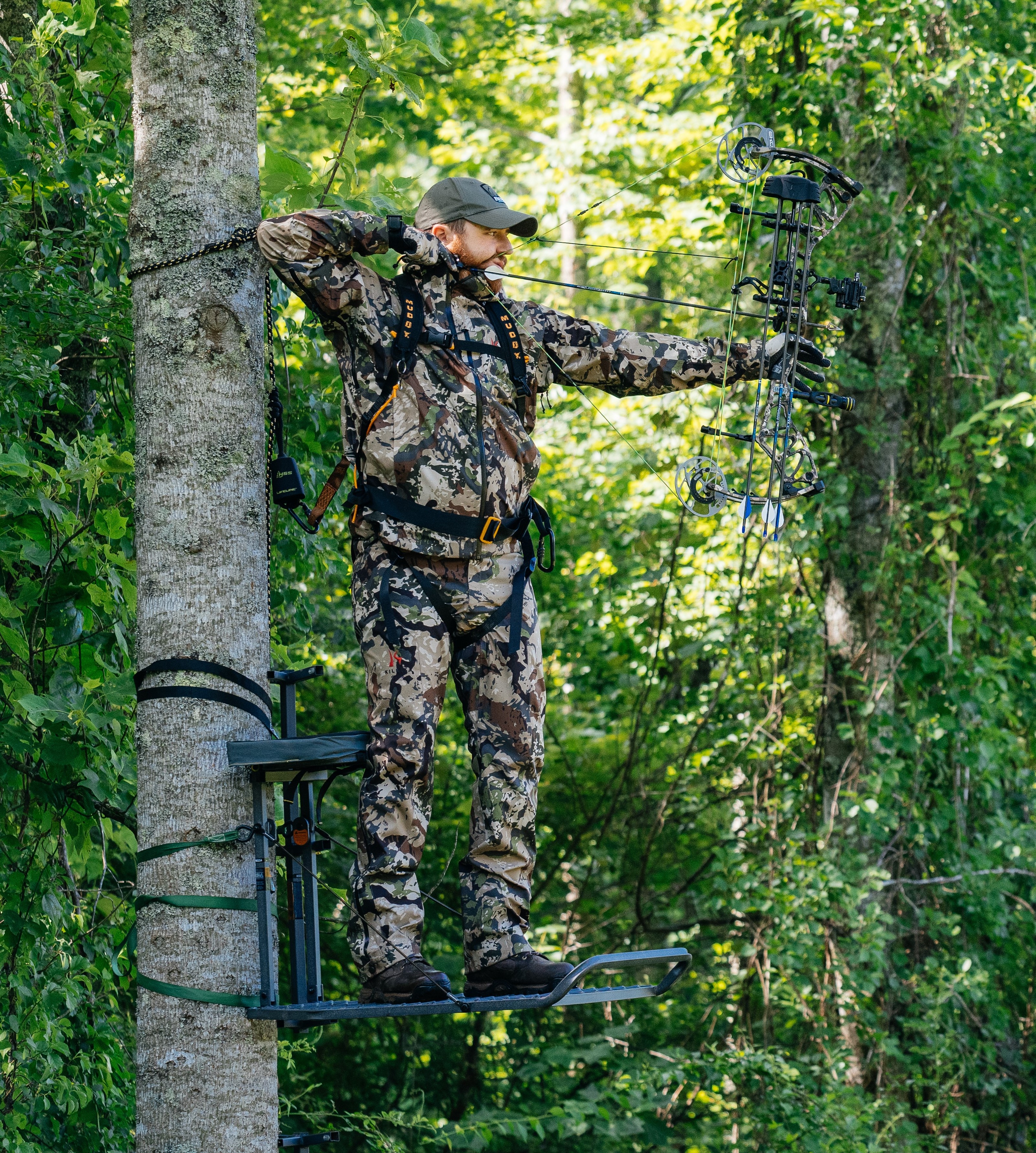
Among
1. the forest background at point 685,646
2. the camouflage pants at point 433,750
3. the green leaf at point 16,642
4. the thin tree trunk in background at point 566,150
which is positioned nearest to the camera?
the camouflage pants at point 433,750

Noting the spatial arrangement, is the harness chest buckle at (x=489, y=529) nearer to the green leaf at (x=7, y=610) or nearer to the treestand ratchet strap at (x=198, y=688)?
the treestand ratchet strap at (x=198, y=688)

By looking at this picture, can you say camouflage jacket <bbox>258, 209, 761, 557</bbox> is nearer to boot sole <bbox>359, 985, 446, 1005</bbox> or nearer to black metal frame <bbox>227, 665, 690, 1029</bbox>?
black metal frame <bbox>227, 665, 690, 1029</bbox>

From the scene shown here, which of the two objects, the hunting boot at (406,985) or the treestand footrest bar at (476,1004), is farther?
the hunting boot at (406,985)

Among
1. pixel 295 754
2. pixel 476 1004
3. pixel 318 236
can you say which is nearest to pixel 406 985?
pixel 476 1004

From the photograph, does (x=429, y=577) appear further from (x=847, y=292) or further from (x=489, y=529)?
(x=847, y=292)

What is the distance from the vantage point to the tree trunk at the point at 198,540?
2738 millimetres

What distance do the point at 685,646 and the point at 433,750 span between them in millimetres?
5401

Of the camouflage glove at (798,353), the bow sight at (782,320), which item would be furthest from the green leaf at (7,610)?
the camouflage glove at (798,353)

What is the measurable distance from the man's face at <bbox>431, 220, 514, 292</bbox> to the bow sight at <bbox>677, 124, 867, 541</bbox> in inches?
22.3

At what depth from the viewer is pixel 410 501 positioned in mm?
3105

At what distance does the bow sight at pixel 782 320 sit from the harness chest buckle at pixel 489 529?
1.61ft

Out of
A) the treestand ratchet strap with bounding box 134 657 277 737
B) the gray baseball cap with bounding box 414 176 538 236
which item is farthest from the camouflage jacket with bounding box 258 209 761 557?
the treestand ratchet strap with bounding box 134 657 277 737

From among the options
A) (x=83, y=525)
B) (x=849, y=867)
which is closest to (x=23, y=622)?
(x=83, y=525)

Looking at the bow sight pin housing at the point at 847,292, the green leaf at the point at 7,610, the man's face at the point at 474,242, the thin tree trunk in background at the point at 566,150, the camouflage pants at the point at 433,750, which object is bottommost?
the camouflage pants at the point at 433,750
